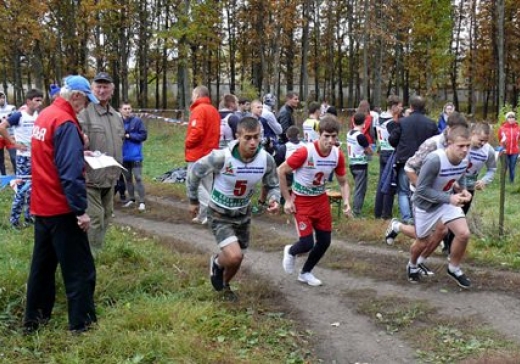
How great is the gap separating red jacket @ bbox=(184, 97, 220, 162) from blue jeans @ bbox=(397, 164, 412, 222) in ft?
10.1

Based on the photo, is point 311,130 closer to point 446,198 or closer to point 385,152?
point 385,152

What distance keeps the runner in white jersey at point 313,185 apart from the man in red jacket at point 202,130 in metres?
2.93

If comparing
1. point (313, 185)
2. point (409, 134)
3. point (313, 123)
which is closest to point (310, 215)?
point (313, 185)

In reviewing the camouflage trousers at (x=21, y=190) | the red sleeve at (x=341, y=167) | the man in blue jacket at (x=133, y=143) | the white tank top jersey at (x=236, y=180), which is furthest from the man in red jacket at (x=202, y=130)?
the white tank top jersey at (x=236, y=180)

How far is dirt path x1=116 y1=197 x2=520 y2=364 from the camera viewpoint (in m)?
5.21

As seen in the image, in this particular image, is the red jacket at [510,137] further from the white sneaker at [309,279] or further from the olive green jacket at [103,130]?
the olive green jacket at [103,130]

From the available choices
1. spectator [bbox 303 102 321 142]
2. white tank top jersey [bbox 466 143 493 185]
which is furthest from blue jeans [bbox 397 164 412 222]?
spectator [bbox 303 102 321 142]

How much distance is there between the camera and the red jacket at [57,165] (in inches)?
180

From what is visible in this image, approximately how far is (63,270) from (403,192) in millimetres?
6181

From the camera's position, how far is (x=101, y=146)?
6.73 meters

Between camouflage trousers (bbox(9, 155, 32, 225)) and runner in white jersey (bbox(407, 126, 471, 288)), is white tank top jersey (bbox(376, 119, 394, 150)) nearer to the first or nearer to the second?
runner in white jersey (bbox(407, 126, 471, 288))

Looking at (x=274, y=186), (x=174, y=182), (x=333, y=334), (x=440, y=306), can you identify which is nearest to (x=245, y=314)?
(x=333, y=334)

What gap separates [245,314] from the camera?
5684 millimetres

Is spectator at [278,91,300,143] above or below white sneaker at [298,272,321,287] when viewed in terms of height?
above
